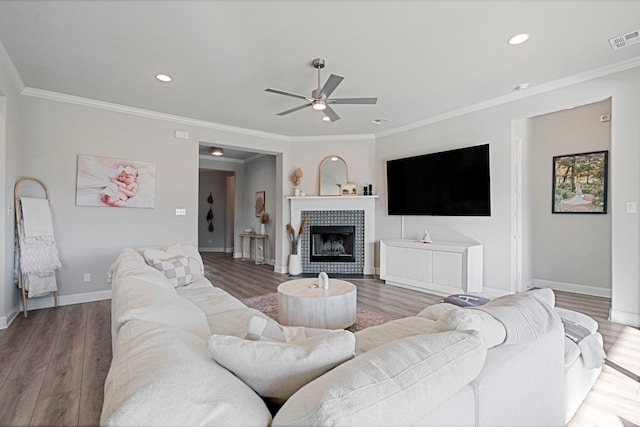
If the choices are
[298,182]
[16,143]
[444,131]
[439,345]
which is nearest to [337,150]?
[298,182]

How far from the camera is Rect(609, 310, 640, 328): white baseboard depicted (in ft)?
10.6

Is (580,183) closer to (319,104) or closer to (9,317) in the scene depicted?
(319,104)

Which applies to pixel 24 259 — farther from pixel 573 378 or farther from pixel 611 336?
pixel 611 336

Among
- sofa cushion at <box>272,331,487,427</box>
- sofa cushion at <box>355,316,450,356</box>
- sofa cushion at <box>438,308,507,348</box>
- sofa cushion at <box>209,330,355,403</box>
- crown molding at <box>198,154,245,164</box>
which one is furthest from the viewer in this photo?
crown molding at <box>198,154,245,164</box>

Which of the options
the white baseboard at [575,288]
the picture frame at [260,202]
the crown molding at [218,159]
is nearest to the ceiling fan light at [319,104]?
the white baseboard at [575,288]

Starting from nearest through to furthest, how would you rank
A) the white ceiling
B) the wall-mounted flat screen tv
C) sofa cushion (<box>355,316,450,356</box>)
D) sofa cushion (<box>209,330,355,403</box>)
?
sofa cushion (<box>209,330,355,403</box>)
sofa cushion (<box>355,316,450,356</box>)
the white ceiling
the wall-mounted flat screen tv

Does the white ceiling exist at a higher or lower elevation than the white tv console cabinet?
higher

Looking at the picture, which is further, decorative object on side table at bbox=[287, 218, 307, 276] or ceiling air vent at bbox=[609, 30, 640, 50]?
decorative object on side table at bbox=[287, 218, 307, 276]

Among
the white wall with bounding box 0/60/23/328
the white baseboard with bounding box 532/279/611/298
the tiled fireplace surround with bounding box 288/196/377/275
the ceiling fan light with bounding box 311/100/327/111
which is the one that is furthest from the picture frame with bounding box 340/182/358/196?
the white wall with bounding box 0/60/23/328

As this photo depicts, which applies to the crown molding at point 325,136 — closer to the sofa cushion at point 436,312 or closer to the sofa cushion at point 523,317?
the sofa cushion at point 523,317

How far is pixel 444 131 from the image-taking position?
4941 mm

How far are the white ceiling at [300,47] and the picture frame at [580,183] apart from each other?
162 centimetres

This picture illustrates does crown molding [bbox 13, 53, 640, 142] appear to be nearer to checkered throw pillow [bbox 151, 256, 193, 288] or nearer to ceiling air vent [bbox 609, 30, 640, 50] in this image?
ceiling air vent [bbox 609, 30, 640, 50]

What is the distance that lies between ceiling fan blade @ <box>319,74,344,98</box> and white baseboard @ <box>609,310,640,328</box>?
3756mm
